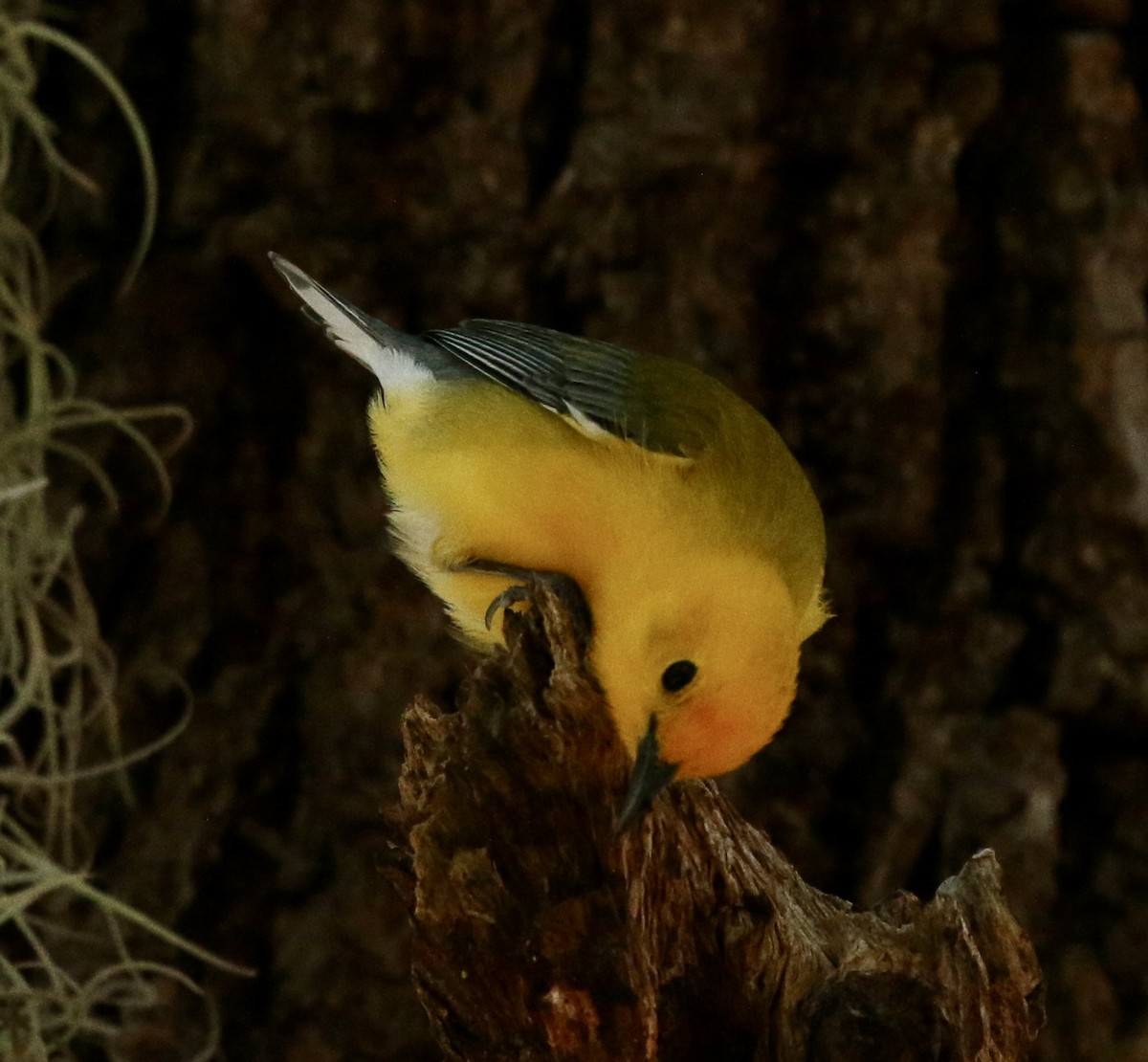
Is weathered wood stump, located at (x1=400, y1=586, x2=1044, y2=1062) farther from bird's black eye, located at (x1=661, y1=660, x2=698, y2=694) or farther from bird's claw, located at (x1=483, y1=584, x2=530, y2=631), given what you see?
bird's claw, located at (x1=483, y1=584, x2=530, y2=631)

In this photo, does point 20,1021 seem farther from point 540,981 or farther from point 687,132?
point 687,132

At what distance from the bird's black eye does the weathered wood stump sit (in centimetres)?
10

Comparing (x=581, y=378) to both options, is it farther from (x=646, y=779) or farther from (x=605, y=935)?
(x=605, y=935)

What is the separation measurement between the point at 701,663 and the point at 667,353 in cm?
112

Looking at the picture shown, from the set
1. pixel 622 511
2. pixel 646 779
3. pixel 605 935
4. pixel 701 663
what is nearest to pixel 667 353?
pixel 622 511

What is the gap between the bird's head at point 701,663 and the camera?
5.96 feet

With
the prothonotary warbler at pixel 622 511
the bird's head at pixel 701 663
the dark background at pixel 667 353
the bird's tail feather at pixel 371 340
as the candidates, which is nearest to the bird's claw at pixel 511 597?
→ the prothonotary warbler at pixel 622 511

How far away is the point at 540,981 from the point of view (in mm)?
1651

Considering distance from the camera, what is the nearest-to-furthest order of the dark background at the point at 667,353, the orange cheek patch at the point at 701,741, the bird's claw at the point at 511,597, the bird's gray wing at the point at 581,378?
the orange cheek patch at the point at 701,741
the bird's claw at the point at 511,597
the bird's gray wing at the point at 581,378
the dark background at the point at 667,353

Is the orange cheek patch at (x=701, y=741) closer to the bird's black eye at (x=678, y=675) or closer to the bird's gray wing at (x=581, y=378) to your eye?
the bird's black eye at (x=678, y=675)

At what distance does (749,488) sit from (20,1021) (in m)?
1.44

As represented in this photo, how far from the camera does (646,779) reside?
173cm

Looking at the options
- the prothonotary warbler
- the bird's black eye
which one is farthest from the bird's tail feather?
the bird's black eye

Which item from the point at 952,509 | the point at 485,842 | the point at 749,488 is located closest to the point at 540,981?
the point at 485,842
